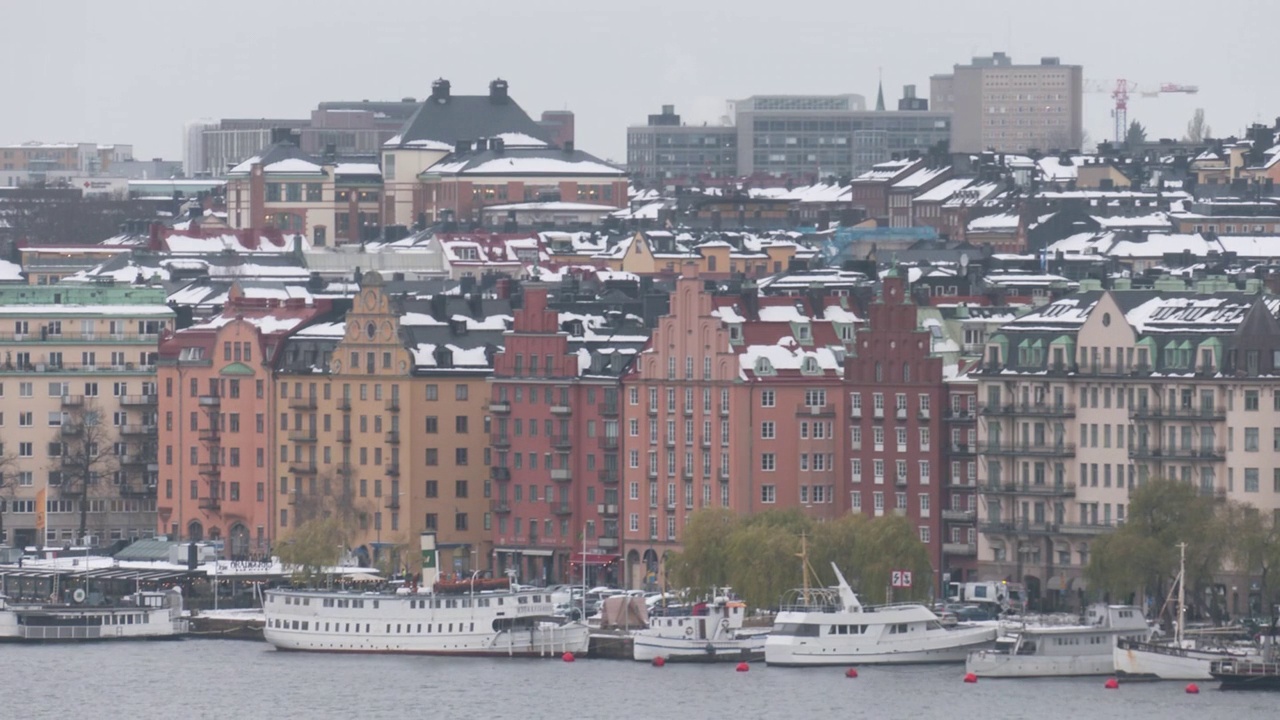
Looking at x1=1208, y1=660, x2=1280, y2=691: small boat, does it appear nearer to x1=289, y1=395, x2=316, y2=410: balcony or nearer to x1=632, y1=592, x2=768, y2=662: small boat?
x1=632, y1=592, x2=768, y2=662: small boat

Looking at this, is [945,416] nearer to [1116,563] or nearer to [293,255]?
[1116,563]

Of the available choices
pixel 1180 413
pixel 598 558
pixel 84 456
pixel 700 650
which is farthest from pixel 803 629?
pixel 84 456

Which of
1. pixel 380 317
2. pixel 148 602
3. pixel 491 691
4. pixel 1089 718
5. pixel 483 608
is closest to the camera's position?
pixel 1089 718

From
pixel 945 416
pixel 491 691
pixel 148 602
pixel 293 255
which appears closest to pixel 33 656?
pixel 148 602

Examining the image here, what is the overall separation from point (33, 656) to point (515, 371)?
62.2 feet

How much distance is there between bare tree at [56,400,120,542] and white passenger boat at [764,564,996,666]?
122ft

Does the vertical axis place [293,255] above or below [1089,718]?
above

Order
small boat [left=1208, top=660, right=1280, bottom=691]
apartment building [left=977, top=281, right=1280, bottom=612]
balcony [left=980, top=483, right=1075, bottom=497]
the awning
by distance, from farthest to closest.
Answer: the awning, balcony [left=980, top=483, right=1075, bottom=497], apartment building [left=977, top=281, right=1280, bottom=612], small boat [left=1208, top=660, right=1280, bottom=691]

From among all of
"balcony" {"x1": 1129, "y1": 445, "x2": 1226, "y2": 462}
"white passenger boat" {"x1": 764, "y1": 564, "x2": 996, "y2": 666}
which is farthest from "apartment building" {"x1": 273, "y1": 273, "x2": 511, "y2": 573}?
"balcony" {"x1": 1129, "y1": 445, "x2": 1226, "y2": 462}

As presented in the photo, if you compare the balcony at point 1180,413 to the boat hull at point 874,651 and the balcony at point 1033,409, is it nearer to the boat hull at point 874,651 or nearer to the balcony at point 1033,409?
the balcony at point 1033,409

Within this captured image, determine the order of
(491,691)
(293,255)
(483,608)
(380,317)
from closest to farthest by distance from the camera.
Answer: (491,691)
(483,608)
(380,317)
(293,255)

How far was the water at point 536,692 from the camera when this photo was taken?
10306cm

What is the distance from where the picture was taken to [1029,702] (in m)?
104

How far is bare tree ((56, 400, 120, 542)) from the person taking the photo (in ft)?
474
